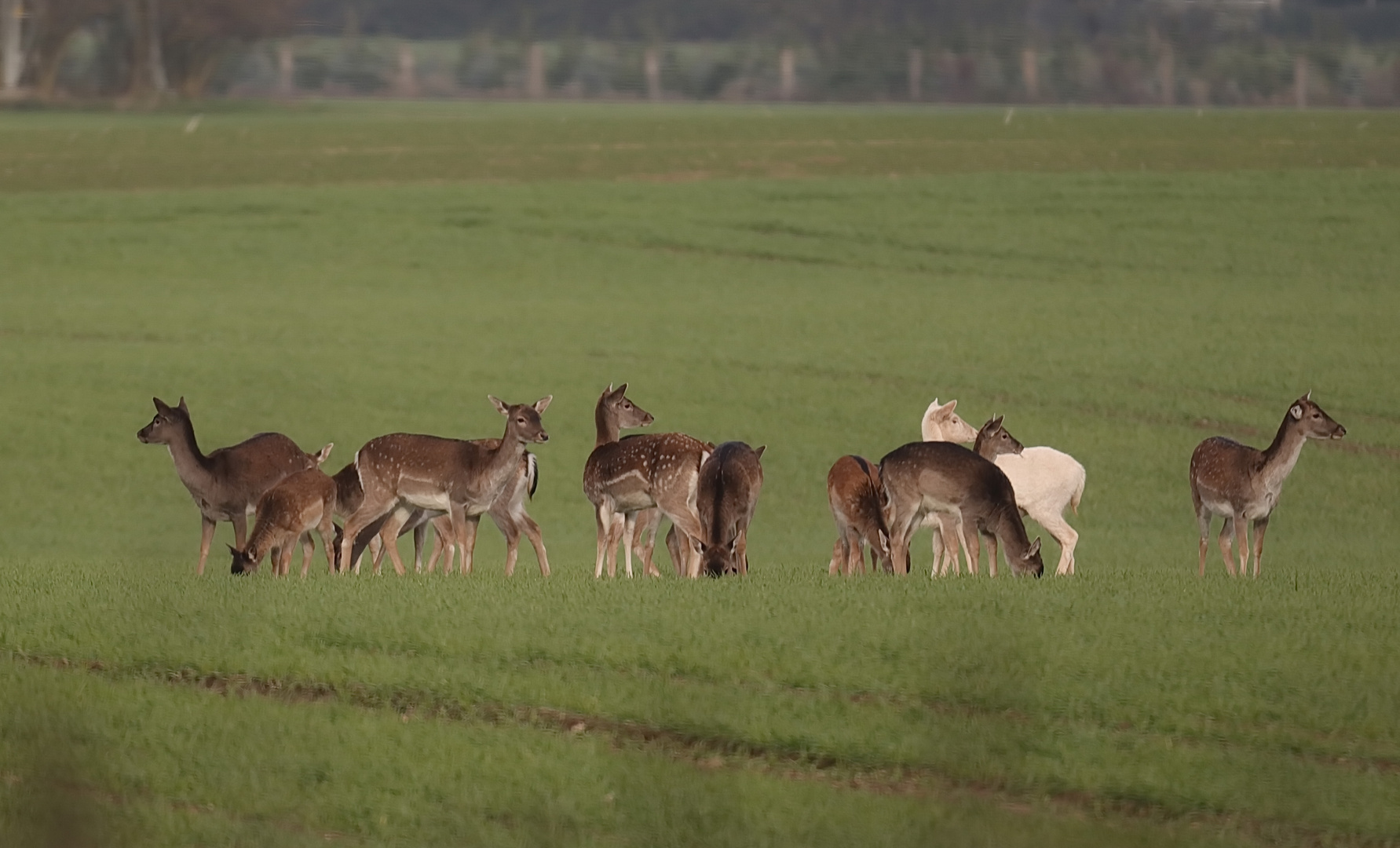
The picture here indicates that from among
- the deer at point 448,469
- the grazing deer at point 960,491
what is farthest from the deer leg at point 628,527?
the grazing deer at point 960,491

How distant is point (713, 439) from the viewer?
28.8 meters

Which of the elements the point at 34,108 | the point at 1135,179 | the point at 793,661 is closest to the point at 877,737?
the point at 793,661

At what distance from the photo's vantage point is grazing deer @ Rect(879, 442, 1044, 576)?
1588cm

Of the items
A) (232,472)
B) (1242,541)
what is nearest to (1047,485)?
(1242,541)

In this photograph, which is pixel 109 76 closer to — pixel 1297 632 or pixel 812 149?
pixel 812 149

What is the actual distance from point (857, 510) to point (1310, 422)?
3.65m

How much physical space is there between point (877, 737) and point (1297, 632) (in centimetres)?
316

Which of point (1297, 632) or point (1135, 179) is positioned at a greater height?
point (1135, 179)

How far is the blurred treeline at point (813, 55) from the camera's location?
96.9 meters

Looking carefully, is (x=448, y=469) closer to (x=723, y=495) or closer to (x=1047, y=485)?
(x=723, y=495)

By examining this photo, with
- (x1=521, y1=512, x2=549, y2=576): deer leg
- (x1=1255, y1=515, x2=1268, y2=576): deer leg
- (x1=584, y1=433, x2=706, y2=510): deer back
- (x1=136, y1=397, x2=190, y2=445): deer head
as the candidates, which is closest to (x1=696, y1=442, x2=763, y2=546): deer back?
(x1=584, y1=433, x2=706, y2=510): deer back

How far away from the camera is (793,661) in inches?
488

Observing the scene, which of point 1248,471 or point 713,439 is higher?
point 1248,471

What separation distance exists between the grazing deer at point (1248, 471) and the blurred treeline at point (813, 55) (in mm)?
78021
